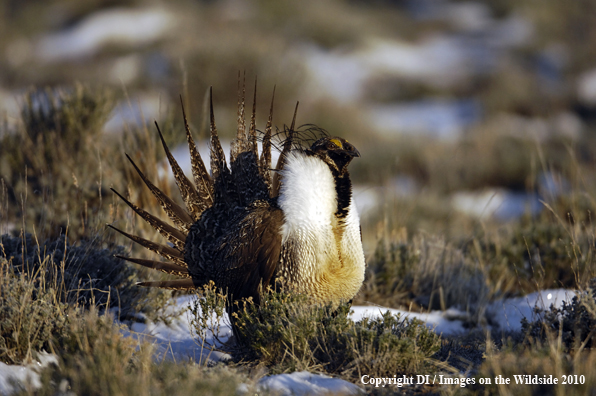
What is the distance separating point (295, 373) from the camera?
2480mm

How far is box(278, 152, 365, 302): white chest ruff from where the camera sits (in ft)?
8.91

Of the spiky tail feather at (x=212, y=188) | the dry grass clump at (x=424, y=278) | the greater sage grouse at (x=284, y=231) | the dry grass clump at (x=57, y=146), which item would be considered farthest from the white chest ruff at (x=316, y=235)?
the dry grass clump at (x=57, y=146)

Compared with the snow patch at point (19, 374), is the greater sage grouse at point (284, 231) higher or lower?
higher

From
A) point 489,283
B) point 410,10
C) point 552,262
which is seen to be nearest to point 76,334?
point 489,283

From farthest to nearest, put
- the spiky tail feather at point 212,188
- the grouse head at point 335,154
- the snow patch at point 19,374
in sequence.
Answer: the spiky tail feather at point 212,188 < the grouse head at point 335,154 < the snow patch at point 19,374

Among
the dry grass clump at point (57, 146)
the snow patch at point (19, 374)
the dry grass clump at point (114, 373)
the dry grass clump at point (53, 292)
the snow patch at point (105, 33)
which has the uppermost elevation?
the snow patch at point (105, 33)

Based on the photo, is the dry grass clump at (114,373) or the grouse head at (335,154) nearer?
the dry grass clump at (114,373)

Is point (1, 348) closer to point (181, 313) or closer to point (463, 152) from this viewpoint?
point (181, 313)

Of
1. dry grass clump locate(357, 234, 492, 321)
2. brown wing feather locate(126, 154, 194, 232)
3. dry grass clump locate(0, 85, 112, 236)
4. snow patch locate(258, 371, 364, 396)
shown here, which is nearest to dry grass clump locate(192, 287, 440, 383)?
snow patch locate(258, 371, 364, 396)

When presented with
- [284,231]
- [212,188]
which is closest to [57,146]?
[212,188]

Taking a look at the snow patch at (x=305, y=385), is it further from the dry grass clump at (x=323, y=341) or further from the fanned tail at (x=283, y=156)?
the fanned tail at (x=283, y=156)

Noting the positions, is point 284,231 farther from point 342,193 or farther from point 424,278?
point 424,278

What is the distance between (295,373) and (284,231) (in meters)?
0.66

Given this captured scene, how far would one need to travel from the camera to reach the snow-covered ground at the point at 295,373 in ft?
7.63
